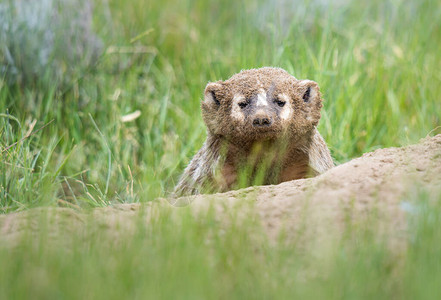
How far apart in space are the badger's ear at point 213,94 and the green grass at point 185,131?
1.72 feet

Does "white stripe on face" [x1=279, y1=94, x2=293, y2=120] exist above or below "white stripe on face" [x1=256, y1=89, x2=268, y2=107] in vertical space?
below

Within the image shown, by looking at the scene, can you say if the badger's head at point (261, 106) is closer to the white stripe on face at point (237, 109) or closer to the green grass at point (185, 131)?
the white stripe on face at point (237, 109)

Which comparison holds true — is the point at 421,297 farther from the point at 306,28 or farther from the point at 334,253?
the point at 306,28

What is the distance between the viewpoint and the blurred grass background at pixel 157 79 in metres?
4.16

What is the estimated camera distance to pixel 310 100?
345 centimetres

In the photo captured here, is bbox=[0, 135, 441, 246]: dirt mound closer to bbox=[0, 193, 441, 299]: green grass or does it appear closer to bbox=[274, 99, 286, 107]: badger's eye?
bbox=[0, 193, 441, 299]: green grass

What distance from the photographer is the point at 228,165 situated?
3463mm

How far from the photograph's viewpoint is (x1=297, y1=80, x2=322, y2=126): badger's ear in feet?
11.2

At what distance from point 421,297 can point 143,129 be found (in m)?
3.06

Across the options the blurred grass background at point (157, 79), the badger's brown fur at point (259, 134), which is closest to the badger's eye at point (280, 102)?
the badger's brown fur at point (259, 134)

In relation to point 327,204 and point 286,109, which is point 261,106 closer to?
point 286,109

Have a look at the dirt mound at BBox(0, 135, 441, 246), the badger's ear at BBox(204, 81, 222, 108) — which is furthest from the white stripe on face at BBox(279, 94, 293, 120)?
the dirt mound at BBox(0, 135, 441, 246)

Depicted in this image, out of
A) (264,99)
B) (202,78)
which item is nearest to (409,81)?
(202,78)

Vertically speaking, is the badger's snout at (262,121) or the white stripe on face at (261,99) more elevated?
the white stripe on face at (261,99)
